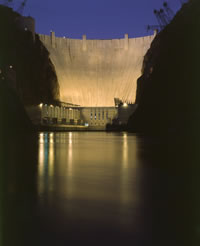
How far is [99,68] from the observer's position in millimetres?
52094

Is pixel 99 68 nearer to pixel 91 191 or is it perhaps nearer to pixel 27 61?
pixel 27 61

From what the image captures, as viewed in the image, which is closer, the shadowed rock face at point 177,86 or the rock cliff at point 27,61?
the shadowed rock face at point 177,86

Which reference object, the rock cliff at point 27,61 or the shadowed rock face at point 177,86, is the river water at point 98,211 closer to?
the shadowed rock face at point 177,86

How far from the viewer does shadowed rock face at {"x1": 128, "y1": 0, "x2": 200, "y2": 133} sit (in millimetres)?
16234

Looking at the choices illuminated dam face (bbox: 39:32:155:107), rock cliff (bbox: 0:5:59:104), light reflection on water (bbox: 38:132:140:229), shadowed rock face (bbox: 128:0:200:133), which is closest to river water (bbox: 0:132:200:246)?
light reflection on water (bbox: 38:132:140:229)

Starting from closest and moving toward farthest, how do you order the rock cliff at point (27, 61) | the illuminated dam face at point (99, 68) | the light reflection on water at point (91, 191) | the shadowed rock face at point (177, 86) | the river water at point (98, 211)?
the river water at point (98, 211), the light reflection on water at point (91, 191), the shadowed rock face at point (177, 86), the rock cliff at point (27, 61), the illuminated dam face at point (99, 68)

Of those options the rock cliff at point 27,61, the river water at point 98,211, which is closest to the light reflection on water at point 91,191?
the river water at point 98,211

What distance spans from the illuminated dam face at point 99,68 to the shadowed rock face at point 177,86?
943 inches

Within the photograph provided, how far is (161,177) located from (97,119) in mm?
44987

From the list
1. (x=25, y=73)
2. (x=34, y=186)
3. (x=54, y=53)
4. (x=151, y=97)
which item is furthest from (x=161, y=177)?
(x=54, y=53)

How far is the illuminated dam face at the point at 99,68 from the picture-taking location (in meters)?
50.4

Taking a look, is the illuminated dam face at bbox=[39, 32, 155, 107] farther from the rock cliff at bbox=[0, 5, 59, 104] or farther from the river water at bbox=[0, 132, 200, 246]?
the river water at bbox=[0, 132, 200, 246]

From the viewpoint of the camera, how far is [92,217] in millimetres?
1520

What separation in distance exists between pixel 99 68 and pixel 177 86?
34.1m
